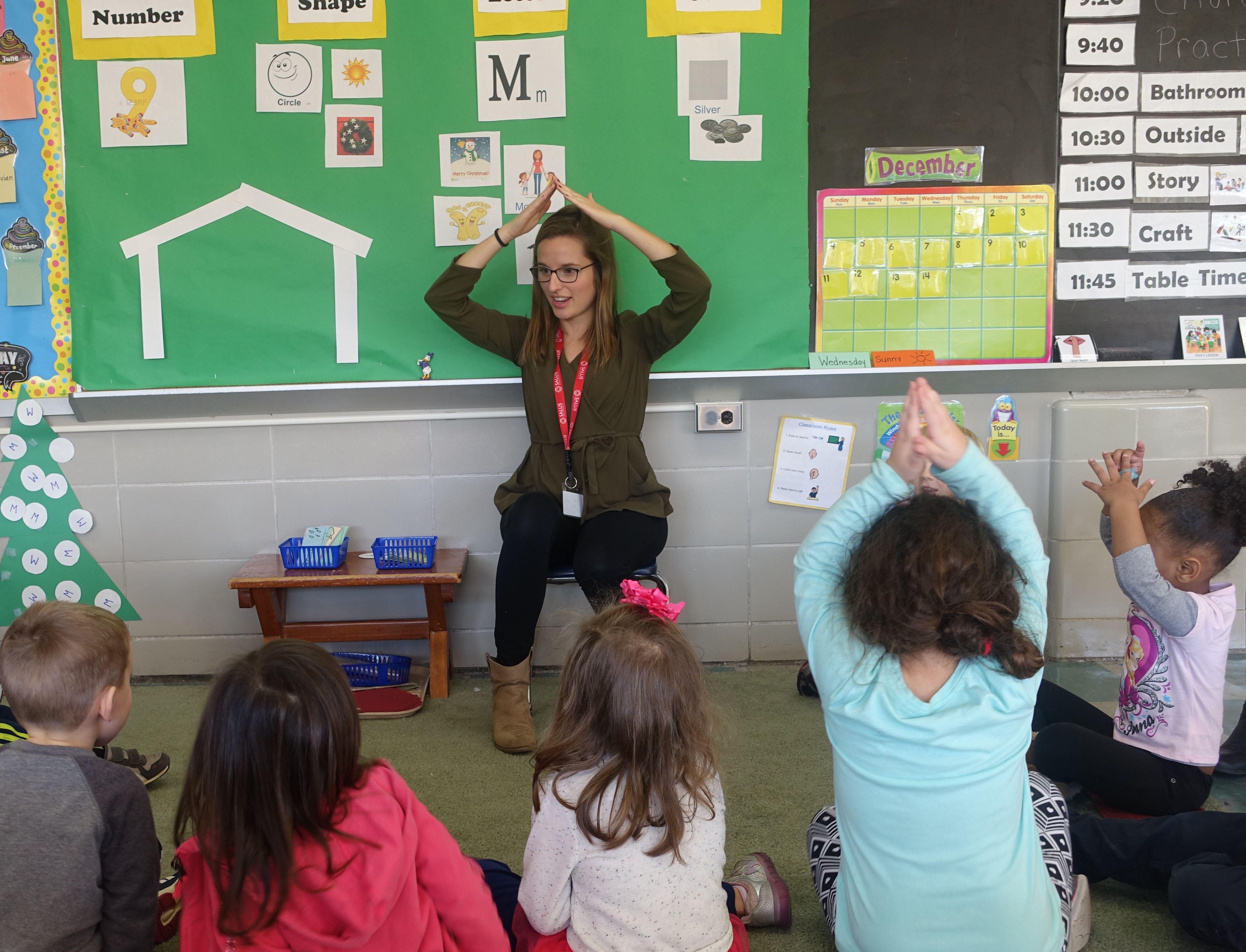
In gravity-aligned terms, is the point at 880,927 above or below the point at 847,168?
below

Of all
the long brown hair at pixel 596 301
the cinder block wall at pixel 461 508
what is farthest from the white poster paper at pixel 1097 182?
the long brown hair at pixel 596 301

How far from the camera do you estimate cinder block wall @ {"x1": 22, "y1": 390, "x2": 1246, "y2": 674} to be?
268cm

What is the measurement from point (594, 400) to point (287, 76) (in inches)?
48.4

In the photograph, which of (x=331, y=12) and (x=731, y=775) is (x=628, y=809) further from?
(x=331, y=12)

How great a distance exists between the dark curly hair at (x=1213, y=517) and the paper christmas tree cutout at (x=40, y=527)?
2.76 metres

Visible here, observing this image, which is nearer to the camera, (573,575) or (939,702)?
(939,702)

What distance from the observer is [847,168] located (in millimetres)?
2529

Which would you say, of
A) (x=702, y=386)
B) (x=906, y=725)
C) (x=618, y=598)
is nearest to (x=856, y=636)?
(x=906, y=725)

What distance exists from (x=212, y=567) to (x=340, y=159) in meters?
1.26

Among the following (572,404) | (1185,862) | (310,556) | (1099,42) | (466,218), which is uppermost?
(1099,42)

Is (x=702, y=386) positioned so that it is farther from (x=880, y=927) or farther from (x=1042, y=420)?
(x=880, y=927)

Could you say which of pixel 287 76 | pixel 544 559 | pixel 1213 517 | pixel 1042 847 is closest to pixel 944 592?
pixel 1042 847

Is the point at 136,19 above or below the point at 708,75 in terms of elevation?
above

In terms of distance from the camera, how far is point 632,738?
1.12m
